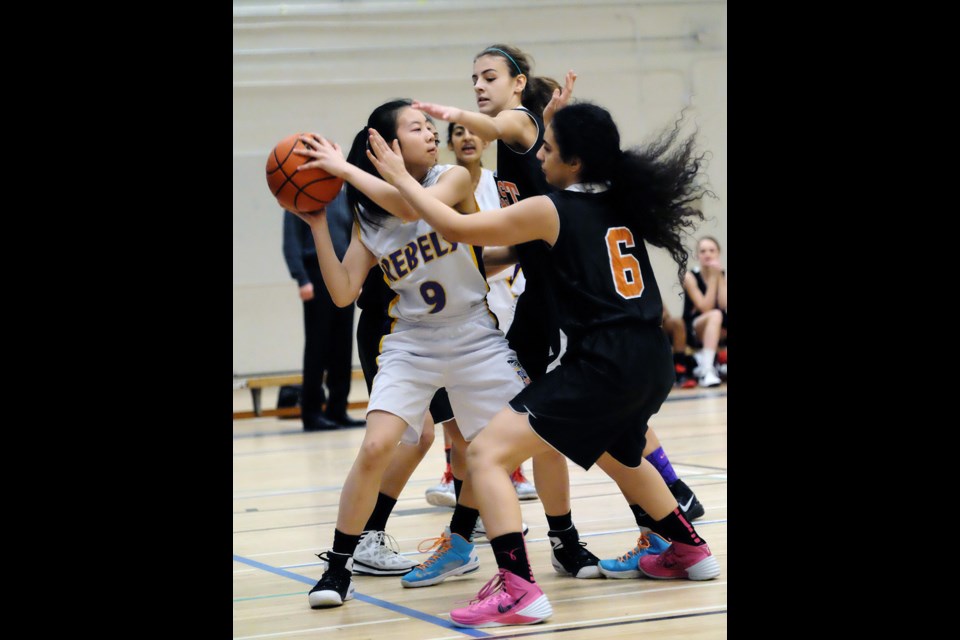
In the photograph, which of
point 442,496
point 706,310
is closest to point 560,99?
point 442,496

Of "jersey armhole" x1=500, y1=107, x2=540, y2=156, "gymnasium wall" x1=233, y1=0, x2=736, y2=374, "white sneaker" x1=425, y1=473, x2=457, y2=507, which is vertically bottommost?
"white sneaker" x1=425, y1=473, x2=457, y2=507

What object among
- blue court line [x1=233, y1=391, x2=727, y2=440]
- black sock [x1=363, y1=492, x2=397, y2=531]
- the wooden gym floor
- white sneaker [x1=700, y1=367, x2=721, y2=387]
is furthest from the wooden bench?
black sock [x1=363, y1=492, x2=397, y2=531]

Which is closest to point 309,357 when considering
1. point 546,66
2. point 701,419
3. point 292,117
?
point 701,419

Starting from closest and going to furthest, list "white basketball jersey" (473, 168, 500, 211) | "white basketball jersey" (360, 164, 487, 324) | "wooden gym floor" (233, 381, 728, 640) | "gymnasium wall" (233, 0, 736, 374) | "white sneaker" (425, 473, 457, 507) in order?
1. "wooden gym floor" (233, 381, 728, 640)
2. "white basketball jersey" (360, 164, 487, 324)
3. "white basketball jersey" (473, 168, 500, 211)
4. "white sneaker" (425, 473, 457, 507)
5. "gymnasium wall" (233, 0, 736, 374)

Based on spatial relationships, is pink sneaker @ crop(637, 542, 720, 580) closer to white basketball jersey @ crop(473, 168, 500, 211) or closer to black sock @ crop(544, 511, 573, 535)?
black sock @ crop(544, 511, 573, 535)

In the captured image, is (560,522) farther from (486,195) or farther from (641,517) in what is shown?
(486,195)

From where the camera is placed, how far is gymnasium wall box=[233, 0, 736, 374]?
12.4 m

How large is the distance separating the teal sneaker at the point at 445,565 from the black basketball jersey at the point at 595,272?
0.86 metres

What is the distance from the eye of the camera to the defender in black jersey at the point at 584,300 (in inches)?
116

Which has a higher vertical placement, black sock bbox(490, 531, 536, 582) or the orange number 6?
the orange number 6

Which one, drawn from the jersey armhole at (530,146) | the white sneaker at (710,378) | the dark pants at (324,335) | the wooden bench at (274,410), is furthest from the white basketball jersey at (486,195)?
the white sneaker at (710,378)
